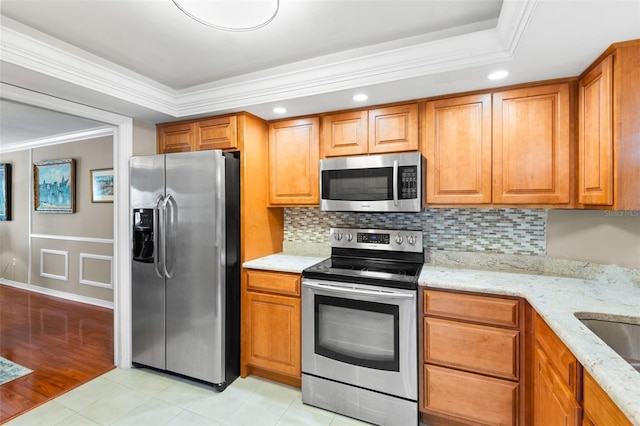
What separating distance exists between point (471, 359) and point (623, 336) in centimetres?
72

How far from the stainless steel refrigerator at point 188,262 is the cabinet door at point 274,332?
0.44ft

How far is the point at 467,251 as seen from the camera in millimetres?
2340

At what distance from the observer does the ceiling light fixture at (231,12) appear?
129 centimetres

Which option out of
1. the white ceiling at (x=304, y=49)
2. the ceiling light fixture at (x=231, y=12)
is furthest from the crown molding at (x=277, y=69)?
the ceiling light fixture at (x=231, y=12)

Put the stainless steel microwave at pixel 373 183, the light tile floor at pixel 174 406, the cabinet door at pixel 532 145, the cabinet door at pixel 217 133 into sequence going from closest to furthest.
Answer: the cabinet door at pixel 532 145 → the light tile floor at pixel 174 406 → the stainless steel microwave at pixel 373 183 → the cabinet door at pixel 217 133

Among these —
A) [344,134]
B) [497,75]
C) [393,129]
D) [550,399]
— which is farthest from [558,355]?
[344,134]

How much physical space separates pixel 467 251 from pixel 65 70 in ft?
9.76

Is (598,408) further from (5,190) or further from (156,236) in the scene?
(5,190)

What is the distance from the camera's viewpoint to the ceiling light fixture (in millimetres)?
1294

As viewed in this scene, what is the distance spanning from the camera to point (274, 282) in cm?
239

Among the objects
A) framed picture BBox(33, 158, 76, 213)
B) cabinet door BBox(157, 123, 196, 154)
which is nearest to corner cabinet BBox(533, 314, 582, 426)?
cabinet door BBox(157, 123, 196, 154)

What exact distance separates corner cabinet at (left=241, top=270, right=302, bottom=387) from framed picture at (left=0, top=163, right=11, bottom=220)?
547 cm

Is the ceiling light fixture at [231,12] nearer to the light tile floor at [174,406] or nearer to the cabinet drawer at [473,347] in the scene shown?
the cabinet drawer at [473,347]

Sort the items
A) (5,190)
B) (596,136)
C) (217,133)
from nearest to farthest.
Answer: (596,136) < (217,133) < (5,190)
